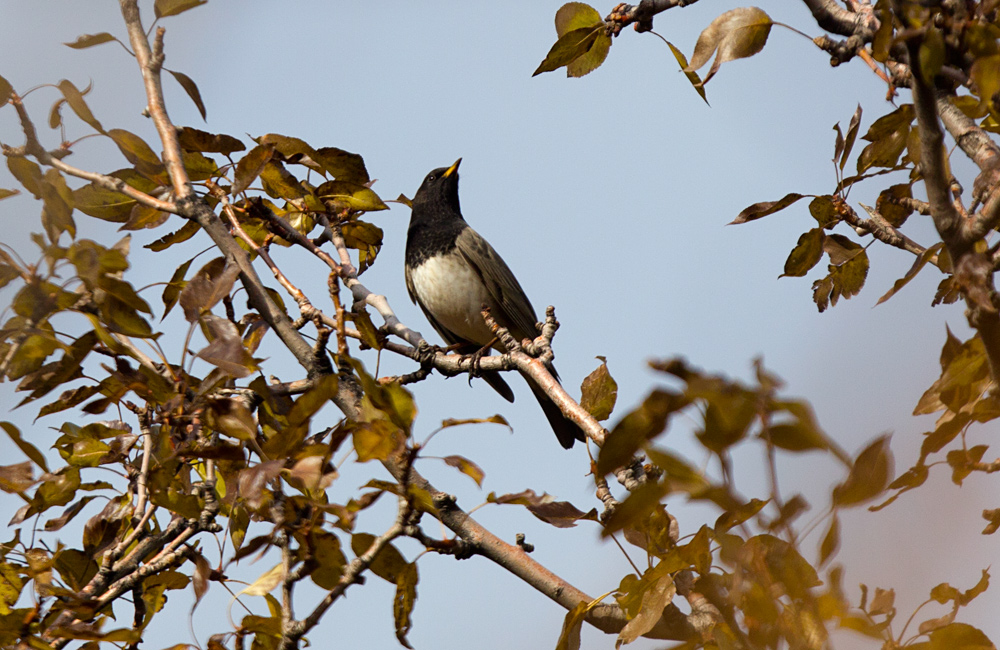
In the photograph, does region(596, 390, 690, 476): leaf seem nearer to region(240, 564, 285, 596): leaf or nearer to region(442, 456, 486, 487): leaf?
region(442, 456, 486, 487): leaf

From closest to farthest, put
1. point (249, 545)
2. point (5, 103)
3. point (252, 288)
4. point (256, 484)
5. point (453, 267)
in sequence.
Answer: point (256, 484) < point (249, 545) < point (5, 103) < point (252, 288) < point (453, 267)

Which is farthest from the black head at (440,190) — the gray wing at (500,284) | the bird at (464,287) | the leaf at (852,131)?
the leaf at (852,131)

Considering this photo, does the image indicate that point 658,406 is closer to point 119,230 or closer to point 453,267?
point 119,230

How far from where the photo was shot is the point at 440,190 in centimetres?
613

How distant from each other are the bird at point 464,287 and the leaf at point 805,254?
292 cm

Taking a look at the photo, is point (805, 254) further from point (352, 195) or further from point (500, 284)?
point (500, 284)

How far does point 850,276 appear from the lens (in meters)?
2.43

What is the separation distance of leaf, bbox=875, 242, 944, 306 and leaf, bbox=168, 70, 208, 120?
1802 mm

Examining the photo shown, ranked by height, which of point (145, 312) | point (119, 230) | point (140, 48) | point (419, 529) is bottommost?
point (419, 529)

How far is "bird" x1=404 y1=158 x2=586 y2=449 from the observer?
538 centimetres

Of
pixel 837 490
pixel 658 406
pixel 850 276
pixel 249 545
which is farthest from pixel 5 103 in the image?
pixel 850 276

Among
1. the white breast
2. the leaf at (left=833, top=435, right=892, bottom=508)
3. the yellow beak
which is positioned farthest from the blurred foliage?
the yellow beak

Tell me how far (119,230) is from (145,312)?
656mm

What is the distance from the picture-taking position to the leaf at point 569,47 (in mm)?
2088
